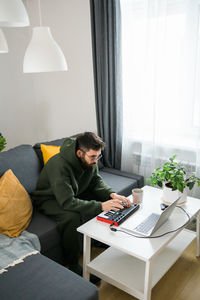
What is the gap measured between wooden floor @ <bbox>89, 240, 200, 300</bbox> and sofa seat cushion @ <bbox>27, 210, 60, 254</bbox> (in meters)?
0.46

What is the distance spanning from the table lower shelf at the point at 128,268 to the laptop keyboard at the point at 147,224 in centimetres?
30

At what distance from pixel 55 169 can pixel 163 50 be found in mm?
1427

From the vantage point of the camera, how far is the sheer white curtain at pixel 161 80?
2.49 m

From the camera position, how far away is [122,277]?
1863 millimetres

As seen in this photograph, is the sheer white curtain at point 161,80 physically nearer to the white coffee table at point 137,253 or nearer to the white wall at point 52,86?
the white wall at point 52,86

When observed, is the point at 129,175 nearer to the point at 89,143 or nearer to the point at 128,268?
the point at 89,143

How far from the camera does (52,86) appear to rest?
3.74m

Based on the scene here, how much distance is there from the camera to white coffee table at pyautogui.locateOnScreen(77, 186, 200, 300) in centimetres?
168

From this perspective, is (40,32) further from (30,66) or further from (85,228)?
(85,228)

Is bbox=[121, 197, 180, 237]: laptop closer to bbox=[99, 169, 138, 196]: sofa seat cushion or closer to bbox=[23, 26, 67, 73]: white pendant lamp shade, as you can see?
bbox=[99, 169, 138, 196]: sofa seat cushion

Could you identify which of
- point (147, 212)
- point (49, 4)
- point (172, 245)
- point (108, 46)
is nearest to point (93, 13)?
point (108, 46)

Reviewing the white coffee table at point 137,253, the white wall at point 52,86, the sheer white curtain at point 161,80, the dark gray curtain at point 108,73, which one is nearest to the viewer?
the white coffee table at point 137,253

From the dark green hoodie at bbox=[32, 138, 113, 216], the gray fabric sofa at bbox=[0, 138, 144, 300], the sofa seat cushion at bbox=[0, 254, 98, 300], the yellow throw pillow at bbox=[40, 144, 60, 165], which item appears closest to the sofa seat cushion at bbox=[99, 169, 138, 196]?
the gray fabric sofa at bbox=[0, 138, 144, 300]

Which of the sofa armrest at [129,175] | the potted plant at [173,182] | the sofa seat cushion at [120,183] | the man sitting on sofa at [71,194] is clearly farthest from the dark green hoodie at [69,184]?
the sofa armrest at [129,175]
